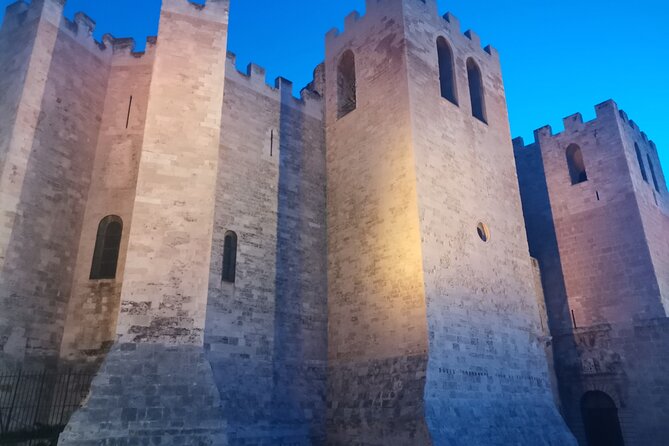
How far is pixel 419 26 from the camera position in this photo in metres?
12.9

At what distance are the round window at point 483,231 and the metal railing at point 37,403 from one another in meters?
8.54

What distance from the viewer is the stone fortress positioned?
345 inches

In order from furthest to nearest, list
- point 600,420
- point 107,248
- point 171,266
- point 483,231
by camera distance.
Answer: point 600,420 < point 483,231 < point 107,248 < point 171,266

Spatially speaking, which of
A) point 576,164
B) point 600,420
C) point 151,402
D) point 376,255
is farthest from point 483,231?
point 151,402

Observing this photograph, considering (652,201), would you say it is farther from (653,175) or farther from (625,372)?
(625,372)

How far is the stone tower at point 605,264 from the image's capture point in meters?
13.2

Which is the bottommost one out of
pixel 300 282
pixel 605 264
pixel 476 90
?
pixel 300 282

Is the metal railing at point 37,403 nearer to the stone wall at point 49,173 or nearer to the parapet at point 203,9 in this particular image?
the stone wall at point 49,173

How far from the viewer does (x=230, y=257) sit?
10727 millimetres

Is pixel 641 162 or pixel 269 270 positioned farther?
pixel 641 162

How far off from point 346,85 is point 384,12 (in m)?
2.12

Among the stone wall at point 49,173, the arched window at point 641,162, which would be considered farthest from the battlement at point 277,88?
the arched window at point 641,162

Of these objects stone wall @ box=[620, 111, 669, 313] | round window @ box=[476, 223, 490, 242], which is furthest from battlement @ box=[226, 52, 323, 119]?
stone wall @ box=[620, 111, 669, 313]

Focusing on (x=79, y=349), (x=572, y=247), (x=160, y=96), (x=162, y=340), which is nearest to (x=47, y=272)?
(x=79, y=349)
